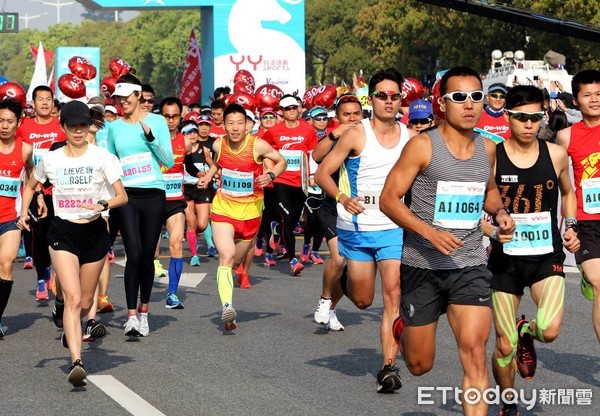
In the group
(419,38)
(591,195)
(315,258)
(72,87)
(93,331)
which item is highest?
(419,38)

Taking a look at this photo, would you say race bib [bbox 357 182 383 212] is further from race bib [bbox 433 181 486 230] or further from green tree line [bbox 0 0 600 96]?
green tree line [bbox 0 0 600 96]

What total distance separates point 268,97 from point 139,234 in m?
11.5

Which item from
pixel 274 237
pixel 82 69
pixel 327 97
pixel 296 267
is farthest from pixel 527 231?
pixel 82 69

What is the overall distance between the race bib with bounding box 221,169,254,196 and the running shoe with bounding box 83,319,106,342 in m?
→ 2.31

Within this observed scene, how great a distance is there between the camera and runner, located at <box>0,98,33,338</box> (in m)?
10.9

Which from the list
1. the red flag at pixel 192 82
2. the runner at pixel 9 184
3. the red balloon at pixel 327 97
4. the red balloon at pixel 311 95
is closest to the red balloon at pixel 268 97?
the red balloon at pixel 311 95

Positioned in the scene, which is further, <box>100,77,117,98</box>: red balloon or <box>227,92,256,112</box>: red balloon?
<box>227,92,256,112</box>: red balloon

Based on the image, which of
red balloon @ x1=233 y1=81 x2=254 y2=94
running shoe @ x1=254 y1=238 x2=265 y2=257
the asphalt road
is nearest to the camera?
the asphalt road

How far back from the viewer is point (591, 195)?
29.9 feet

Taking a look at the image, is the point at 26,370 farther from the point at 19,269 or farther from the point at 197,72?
the point at 197,72

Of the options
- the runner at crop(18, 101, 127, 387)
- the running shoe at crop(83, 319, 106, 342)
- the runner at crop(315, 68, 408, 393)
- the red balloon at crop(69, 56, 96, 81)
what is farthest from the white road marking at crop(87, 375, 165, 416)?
the red balloon at crop(69, 56, 96, 81)

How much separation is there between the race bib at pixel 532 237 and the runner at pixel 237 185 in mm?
4111

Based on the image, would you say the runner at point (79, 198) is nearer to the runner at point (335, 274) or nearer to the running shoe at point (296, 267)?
the runner at point (335, 274)

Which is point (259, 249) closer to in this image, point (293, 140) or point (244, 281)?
point (293, 140)
